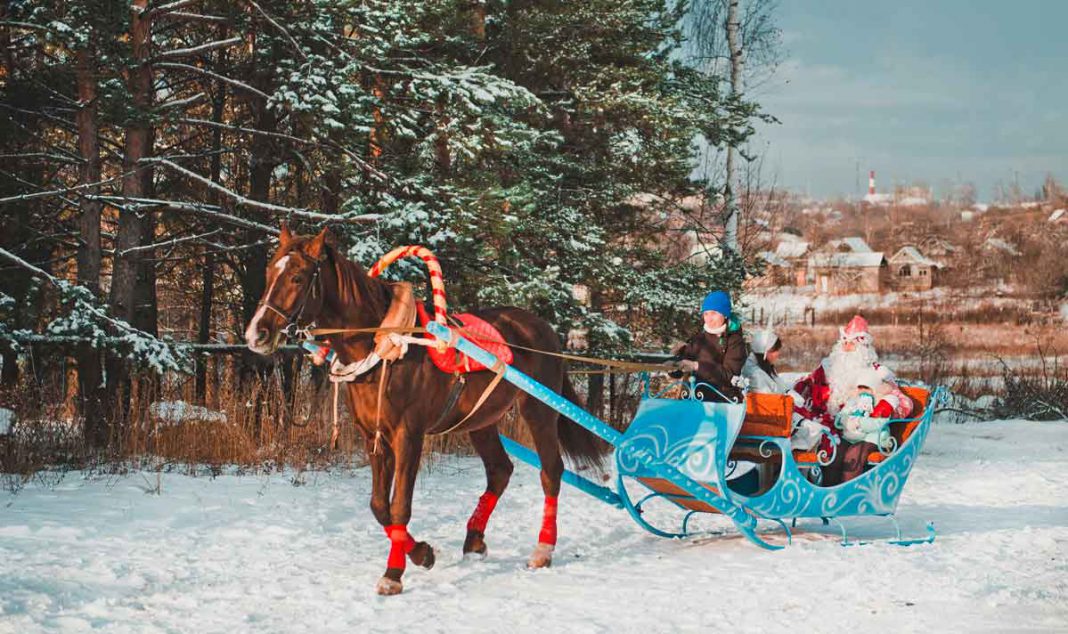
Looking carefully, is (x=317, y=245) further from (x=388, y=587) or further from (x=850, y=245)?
(x=850, y=245)

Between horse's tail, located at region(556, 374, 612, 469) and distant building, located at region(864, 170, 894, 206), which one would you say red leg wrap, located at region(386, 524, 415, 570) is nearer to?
horse's tail, located at region(556, 374, 612, 469)

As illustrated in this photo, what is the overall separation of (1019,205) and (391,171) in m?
82.9

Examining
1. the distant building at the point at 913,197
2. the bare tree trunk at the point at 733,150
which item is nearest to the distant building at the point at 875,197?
the distant building at the point at 913,197

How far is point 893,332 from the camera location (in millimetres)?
38625

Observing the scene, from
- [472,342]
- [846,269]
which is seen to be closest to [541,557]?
[472,342]

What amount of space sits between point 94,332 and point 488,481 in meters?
4.67

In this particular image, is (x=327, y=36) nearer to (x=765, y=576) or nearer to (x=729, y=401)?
(x=729, y=401)

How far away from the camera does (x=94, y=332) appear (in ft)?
31.5

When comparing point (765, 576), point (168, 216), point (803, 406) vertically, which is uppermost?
point (168, 216)

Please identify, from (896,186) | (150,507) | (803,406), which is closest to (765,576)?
(803,406)

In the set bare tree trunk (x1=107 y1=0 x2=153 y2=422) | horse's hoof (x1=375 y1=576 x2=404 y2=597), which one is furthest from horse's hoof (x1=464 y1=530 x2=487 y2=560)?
bare tree trunk (x1=107 y1=0 x2=153 y2=422)

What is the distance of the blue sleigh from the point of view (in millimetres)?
6945

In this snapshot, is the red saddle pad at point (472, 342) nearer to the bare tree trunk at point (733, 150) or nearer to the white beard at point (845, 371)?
the white beard at point (845, 371)

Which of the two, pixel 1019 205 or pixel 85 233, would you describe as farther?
pixel 1019 205
